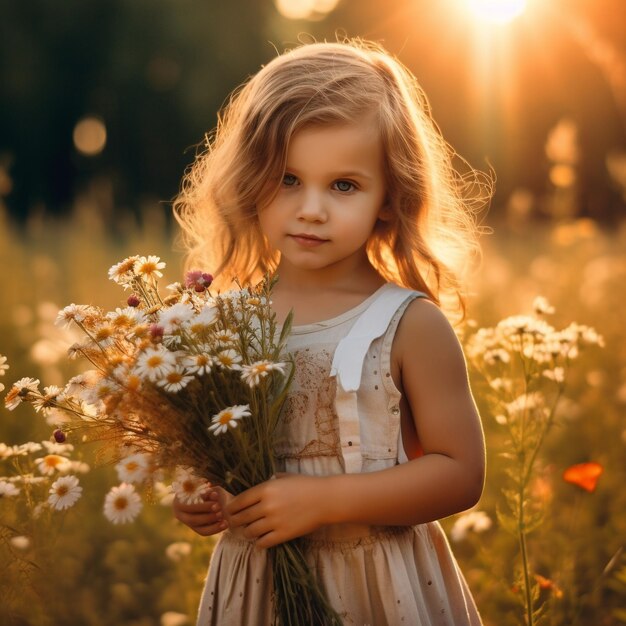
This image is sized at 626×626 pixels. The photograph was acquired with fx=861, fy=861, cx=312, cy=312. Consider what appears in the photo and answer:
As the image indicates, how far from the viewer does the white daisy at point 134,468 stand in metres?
1.55

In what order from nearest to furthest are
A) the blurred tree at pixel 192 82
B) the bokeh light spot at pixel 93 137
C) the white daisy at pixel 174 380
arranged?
the white daisy at pixel 174 380 → the bokeh light spot at pixel 93 137 → the blurred tree at pixel 192 82

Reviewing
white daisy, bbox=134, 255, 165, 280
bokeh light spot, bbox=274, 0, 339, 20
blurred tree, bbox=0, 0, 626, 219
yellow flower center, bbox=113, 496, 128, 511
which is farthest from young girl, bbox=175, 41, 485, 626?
bokeh light spot, bbox=274, 0, 339, 20

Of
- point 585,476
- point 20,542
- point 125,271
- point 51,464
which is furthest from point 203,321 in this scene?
point 585,476

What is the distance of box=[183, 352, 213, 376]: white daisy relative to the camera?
1489 millimetres

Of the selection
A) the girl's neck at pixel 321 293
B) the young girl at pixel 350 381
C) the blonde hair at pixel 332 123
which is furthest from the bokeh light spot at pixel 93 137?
the girl's neck at pixel 321 293

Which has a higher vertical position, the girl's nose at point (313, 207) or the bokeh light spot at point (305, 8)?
the bokeh light spot at point (305, 8)

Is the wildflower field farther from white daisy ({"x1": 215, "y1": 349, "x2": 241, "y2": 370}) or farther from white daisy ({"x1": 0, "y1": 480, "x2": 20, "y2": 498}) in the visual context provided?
white daisy ({"x1": 215, "y1": 349, "x2": 241, "y2": 370})

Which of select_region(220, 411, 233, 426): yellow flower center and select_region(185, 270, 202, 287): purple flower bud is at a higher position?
select_region(185, 270, 202, 287): purple flower bud

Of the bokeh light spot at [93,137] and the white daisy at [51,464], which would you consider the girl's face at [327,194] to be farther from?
the bokeh light spot at [93,137]

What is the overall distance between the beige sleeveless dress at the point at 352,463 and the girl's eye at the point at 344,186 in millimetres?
251

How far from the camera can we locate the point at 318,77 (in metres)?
1.95

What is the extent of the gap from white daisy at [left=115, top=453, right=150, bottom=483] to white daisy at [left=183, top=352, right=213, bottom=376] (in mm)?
193

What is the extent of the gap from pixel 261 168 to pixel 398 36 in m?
17.6

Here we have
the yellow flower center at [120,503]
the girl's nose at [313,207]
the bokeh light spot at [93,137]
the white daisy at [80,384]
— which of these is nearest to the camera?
the white daisy at [80,384]
